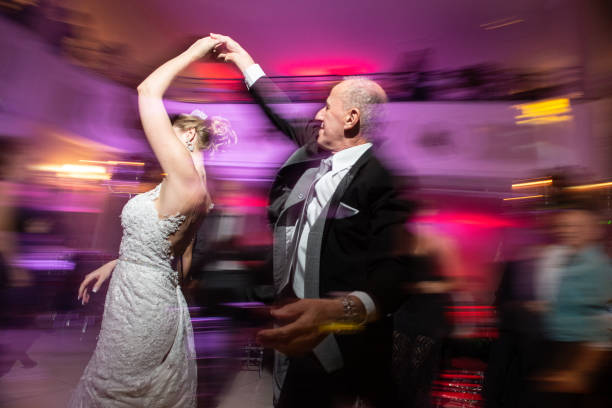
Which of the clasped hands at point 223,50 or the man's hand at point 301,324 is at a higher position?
the clasped hands at point 223,50

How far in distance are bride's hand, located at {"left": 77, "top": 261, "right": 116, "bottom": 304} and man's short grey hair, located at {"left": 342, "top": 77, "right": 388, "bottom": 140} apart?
890 millimetres

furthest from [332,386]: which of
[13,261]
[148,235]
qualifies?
[13,261]

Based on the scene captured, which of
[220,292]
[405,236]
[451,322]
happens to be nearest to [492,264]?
[451,322]

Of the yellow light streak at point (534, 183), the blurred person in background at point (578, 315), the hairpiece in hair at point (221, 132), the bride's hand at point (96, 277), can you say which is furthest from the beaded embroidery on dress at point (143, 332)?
the blurred person in background at point (578, 315)

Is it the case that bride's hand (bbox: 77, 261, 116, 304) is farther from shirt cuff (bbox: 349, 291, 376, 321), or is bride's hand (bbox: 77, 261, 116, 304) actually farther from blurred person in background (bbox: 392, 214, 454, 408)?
blurred person in background (bbox: 392, 214, 454, 408)

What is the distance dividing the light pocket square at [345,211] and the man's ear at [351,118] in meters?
0.16

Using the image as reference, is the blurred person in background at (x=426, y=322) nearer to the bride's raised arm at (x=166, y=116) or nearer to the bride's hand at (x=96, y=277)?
the bride's raised arm at (x=166, y=116)

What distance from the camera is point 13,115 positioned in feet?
2.69

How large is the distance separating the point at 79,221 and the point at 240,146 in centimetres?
55

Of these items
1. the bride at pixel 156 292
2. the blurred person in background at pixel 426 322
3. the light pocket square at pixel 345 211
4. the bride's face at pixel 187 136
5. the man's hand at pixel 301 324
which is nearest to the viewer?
the man's hand at pixel 301 324

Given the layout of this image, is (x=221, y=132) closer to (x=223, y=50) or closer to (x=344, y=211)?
(x=223, y=50)

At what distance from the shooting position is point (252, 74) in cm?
74

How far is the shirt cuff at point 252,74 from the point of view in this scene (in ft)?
2.41

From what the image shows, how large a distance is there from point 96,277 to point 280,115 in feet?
2.57
